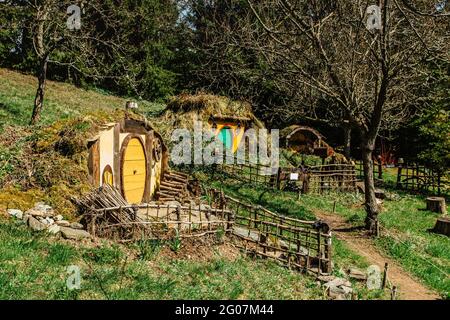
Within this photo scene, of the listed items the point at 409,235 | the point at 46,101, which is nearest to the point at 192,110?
the point at 46,101

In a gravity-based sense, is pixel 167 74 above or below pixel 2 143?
above

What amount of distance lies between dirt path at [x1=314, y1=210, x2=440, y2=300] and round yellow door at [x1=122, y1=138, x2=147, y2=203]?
6947 mm

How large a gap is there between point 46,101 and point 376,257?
1972 cm

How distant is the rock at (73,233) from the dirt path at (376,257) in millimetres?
6998

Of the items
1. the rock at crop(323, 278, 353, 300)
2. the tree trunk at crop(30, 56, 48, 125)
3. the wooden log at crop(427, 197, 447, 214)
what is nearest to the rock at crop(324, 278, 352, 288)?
the rock at crop(323, 278, 353, 300)

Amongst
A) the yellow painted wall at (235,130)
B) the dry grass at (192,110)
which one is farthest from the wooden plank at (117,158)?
the yellow painted wall at (235,130)

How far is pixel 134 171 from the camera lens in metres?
14.9

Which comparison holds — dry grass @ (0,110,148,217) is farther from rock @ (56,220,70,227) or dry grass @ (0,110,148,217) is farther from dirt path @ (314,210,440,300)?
dirt path @ (314,210,440,300)

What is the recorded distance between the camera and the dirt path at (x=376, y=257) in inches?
405
